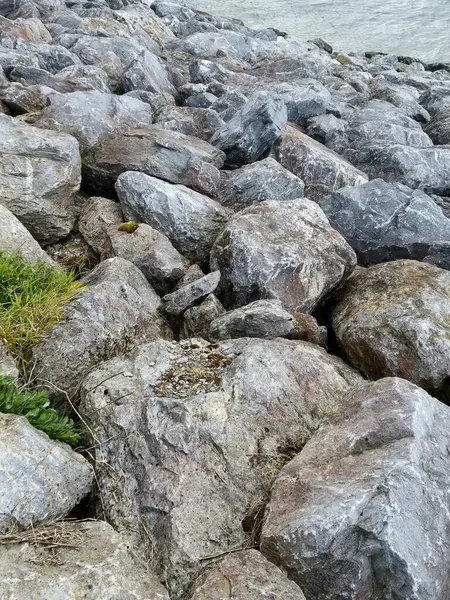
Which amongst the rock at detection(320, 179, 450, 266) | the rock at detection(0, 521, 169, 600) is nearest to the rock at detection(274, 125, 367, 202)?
the rock at detection(320, 179, 450, 266)

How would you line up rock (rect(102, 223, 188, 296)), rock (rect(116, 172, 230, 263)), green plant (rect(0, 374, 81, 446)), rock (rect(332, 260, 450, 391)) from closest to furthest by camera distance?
1. green plant (rect(0, 374, 81, 446))
2. rock (rect(332, 260, 450, 391))
3. rock (rect(102, 223, 188, 296))
4. rock (rect(116, 172, 230, 263))

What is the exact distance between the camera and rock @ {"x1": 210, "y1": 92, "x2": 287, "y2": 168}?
34.8 ft

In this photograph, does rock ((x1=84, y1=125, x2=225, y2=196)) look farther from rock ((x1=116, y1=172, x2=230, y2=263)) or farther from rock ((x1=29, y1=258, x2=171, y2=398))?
rock ((x1=29, y1=258, x2=171, y2=398))

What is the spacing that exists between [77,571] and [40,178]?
564 centimetres

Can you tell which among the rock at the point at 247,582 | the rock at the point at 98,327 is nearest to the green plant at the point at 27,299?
the rock at the point at 98,327

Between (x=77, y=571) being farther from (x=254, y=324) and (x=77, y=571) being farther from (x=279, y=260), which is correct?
(x=279, y=260)

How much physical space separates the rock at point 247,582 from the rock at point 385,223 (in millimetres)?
5658

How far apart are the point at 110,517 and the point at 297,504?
1535mm

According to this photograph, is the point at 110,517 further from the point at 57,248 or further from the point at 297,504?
the point at 57,248

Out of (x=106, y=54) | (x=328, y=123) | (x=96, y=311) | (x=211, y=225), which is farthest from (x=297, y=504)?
(x=106, y=54)

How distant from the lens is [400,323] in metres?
6.68

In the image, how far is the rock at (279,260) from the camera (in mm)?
7484

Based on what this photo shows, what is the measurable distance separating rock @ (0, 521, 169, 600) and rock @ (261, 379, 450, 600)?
94 cm

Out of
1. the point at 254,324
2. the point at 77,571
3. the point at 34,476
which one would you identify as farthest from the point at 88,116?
the point at 77,571
